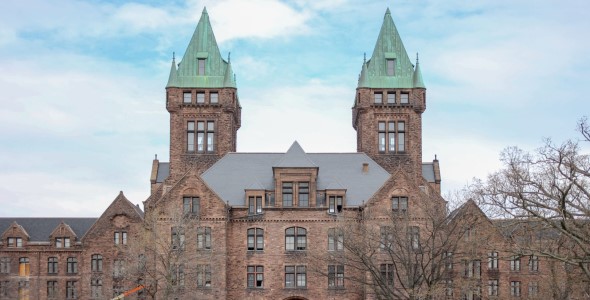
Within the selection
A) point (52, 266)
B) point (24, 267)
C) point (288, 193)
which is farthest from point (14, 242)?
point (288, 193)

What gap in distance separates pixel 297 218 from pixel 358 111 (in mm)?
13619

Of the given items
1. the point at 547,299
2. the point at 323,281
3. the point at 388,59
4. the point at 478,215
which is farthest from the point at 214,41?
the point at 547,299

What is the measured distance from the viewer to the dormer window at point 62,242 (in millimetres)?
95312

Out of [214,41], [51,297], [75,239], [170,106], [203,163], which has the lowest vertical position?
[51,297]

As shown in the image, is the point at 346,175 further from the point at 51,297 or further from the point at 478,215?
the point at 51,297

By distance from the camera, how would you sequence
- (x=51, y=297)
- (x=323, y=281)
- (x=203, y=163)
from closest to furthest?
1. (x=323, y=281)
2. (x=203, y=163)
3. (x=51, y=297)

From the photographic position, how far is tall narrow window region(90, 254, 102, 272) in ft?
270

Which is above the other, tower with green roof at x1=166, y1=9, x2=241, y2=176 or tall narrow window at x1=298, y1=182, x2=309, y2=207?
tower with green roof at x1=166, y1=9, x2=241, y2=176

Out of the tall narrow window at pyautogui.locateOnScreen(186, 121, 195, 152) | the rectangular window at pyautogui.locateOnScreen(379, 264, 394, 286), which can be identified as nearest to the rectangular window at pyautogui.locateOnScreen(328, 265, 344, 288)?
the rectangular window at pyautogui.locateOnScreen(379, 264, 394, 286)

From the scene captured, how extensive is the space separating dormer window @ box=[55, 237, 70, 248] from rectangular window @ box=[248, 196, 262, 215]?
30867 millimetres

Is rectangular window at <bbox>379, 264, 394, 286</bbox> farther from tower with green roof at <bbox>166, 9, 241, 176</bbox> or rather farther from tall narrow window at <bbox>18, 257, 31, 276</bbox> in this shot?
tall narrow window at <bbox>18, 257, 31, 276</bbox>

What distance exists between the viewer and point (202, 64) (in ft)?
266

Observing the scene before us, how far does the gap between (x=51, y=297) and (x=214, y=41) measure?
32.2 meters

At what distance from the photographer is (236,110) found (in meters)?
83.6
